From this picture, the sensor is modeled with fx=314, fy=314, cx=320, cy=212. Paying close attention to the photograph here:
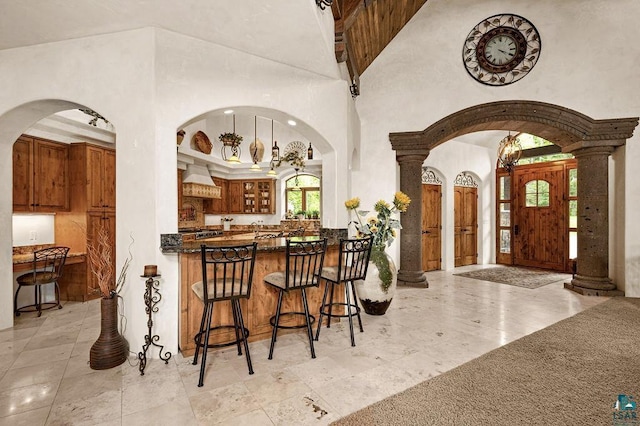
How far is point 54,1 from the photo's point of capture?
2539 mm

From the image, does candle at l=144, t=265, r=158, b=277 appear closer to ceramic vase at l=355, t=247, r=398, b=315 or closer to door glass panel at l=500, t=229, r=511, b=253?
ceramic vase at l=355, t=247, r=398, b=315

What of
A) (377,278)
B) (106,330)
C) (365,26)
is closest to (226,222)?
(377,278)

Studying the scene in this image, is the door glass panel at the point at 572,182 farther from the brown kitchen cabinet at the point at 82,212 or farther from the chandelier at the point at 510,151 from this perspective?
the brown kitchen cabinet at the point at 82,212

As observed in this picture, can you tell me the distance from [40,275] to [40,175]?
141 centimetres

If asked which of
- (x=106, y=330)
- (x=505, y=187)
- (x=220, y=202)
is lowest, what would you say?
(x=106, y=330)

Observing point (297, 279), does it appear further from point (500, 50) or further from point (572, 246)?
point (572, 246)

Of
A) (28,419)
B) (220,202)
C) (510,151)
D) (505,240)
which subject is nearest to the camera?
(28,419)

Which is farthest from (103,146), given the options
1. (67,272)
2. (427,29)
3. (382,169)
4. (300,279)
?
(427,29)

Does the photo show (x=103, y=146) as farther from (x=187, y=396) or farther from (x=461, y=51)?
(x=461, y=51)

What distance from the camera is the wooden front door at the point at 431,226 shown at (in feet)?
24.1

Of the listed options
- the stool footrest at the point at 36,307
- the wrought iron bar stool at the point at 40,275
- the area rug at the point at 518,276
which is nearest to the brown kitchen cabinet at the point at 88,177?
the wrought iron bar stool at the point at 40,275

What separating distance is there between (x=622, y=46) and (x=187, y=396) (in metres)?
7.28

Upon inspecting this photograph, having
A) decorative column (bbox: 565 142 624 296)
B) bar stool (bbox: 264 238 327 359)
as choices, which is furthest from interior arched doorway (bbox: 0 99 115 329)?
decorative column (bbox: 565 142 624 296)

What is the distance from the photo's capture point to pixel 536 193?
7.65 metres
